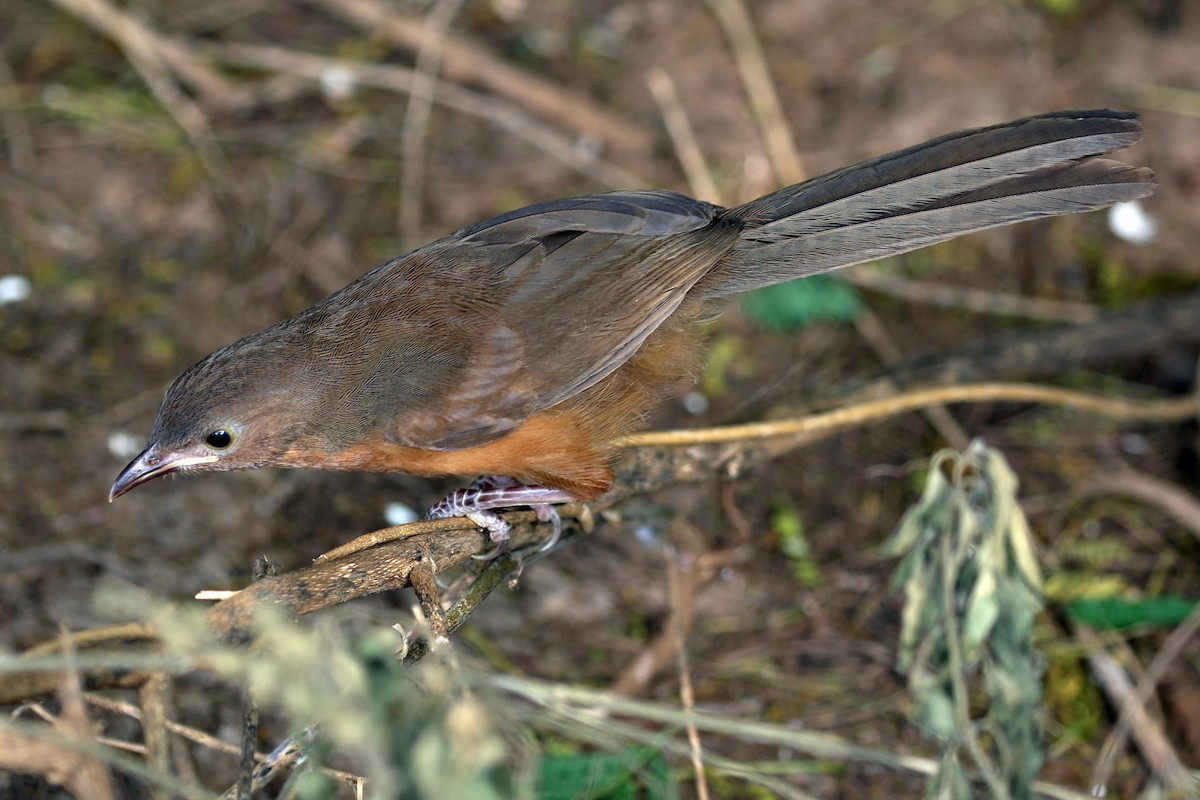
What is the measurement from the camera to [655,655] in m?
3.99

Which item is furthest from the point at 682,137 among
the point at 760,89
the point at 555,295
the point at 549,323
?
the point at 549,323

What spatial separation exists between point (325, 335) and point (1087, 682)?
125 inches

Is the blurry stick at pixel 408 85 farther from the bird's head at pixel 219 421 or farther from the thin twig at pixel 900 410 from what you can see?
the bird's head at pixel 219 421

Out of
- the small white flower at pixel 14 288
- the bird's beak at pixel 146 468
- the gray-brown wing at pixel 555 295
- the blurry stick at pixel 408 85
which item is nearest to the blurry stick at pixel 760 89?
the blurry stick at pixel 408 85

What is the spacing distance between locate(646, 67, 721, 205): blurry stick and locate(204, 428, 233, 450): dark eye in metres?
3.30

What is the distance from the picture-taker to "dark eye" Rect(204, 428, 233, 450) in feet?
11.0

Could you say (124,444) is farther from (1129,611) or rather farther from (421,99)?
(1129,611)

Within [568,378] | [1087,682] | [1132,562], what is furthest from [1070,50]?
[568,378]

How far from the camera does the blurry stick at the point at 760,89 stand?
19.8ft

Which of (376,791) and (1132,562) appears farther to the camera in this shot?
(1132,562)

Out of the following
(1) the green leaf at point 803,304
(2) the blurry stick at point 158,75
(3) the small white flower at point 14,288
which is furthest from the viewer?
(2) the blurry stick at point 158,75

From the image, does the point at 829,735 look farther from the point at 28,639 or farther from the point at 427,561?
the point at 28,639

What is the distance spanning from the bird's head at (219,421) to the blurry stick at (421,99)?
109 inches

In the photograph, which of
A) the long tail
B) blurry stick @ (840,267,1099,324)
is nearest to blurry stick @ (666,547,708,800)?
the long tail
